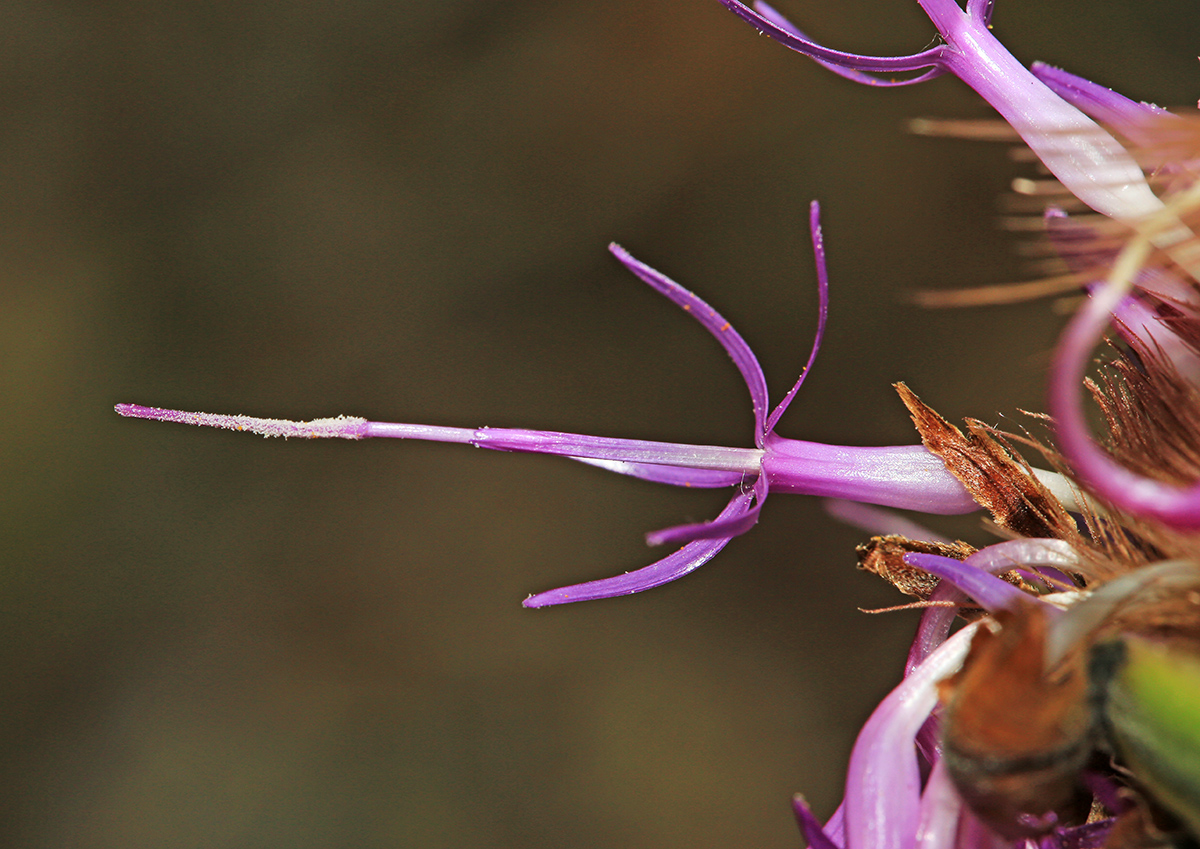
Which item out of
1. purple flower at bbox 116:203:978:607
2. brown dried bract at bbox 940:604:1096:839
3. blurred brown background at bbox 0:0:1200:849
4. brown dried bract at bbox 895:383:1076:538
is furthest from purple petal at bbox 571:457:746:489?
blurred brown background at bbox 0:0:1200:849

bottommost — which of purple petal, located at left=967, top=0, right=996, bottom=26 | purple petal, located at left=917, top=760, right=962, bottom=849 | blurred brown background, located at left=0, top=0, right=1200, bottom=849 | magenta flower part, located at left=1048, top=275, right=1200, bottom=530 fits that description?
blurred brown background, located at left=0, top=0, right=1200, bottom=849

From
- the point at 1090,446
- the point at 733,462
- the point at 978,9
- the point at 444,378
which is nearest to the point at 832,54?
the point at 978,9

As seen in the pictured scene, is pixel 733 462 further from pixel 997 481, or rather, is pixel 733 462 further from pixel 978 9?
pixel 978 9

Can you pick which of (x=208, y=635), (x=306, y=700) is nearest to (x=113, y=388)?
(x=208, y=635)

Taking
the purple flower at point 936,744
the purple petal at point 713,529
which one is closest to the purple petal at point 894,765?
the purple flower at point 936,744

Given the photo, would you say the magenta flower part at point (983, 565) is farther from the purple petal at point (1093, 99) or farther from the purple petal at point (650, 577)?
the purple petal at point (1093, 99)

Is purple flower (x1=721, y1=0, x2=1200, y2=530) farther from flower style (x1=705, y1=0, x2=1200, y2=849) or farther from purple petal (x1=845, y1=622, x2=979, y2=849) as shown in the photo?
purple petal (x1=845, y1=622, x2=979, y2=849)

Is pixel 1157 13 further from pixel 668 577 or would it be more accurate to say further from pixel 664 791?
pixel 668 577
